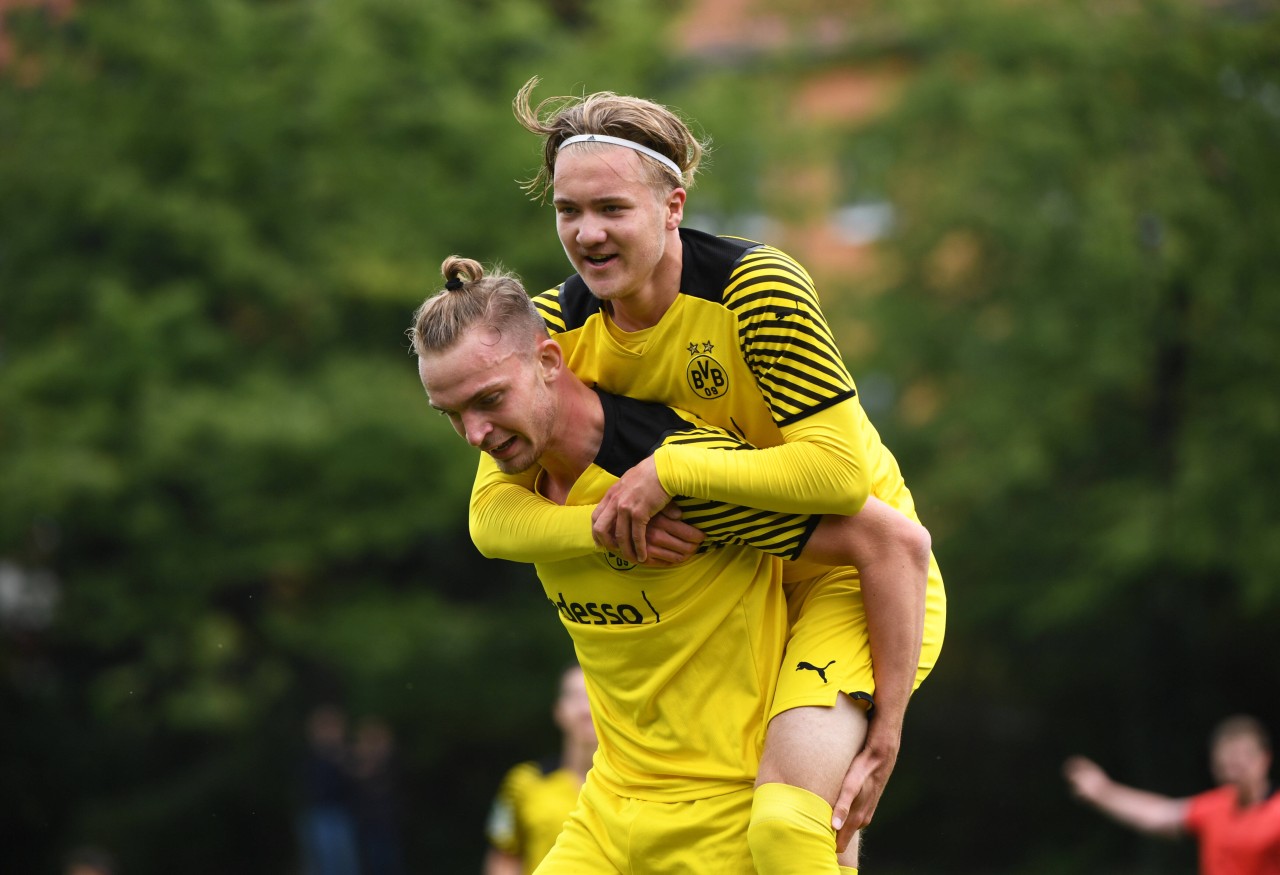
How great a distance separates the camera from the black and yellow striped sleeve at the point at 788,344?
13.3ft

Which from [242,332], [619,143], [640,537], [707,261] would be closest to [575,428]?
[640,537]

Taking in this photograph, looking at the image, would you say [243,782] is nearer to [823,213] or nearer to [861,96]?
[823,213]

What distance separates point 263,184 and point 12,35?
3.42 meters

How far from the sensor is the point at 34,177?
16.8 m

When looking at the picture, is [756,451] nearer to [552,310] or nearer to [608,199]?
[608,199]

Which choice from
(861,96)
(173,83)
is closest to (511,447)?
(173,83)

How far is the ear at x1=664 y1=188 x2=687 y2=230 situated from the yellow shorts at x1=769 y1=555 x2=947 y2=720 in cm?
106

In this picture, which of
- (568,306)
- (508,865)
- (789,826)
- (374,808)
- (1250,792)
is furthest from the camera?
(374,808)

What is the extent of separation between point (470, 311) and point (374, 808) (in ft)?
42.4

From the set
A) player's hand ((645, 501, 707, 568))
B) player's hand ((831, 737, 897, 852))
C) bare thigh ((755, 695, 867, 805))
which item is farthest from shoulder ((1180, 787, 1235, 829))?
player's hand ((645, 501, 707, 568))

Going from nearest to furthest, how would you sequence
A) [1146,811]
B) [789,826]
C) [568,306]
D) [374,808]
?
[789,826] → [568,306] → [1146,811] → [374,808]

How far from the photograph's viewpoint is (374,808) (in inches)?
631

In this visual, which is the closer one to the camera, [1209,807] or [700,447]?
[700,447]

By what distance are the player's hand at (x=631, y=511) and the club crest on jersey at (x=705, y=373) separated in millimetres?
436
